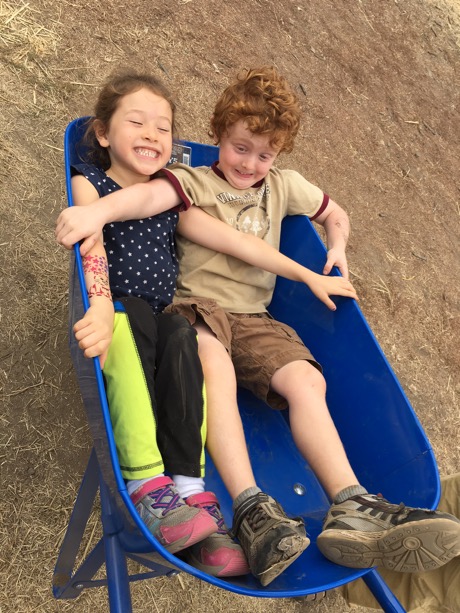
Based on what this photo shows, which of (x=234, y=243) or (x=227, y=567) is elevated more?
(x=234, y=243)

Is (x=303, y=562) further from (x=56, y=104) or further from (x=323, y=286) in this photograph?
(x=56, y=104)

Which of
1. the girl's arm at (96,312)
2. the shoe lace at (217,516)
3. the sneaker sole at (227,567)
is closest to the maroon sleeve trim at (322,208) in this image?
the girl's arm at (96,312)

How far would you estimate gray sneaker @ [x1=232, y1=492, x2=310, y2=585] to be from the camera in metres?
1.26

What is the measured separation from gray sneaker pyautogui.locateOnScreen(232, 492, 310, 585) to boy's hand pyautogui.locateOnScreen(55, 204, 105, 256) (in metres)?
0.73

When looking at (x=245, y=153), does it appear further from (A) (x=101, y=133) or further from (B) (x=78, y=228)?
(B) (x=78, y=228)

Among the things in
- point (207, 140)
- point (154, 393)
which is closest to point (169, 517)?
point (154, 393)

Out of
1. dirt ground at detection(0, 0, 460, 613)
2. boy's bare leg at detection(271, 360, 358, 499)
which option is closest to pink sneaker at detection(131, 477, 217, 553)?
boy's bare leg at detection(271, 360, 358, 499)

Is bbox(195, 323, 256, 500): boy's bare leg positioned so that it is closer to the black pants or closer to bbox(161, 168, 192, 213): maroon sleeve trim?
the black pants

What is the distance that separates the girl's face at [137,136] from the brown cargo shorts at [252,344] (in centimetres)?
43

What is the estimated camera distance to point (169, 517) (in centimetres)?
129

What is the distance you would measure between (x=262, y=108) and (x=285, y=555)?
128 cm

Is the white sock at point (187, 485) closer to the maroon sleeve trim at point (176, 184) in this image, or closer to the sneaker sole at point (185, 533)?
the sneaker sole at point (185, 533)

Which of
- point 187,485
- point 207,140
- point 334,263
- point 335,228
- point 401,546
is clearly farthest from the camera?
point 207,140

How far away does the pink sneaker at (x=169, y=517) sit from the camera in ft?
4.12
